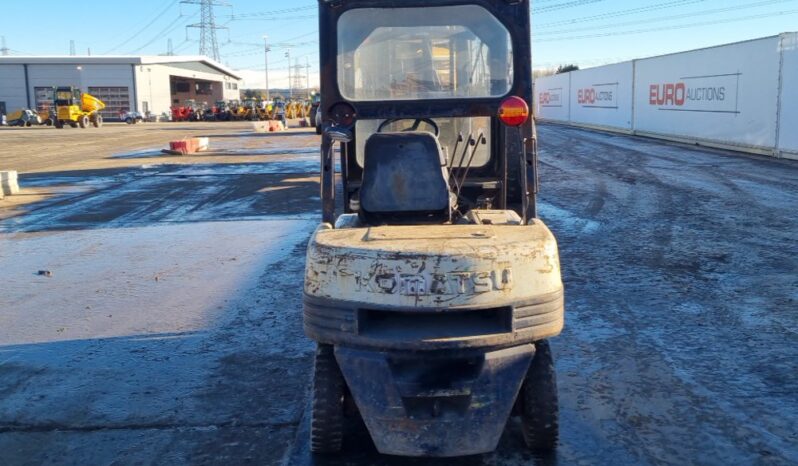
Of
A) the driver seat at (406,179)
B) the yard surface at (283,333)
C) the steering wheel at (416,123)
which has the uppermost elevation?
the steering wheel at (416,123)

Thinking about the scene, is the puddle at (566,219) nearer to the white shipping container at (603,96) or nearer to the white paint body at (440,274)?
the white paint body at (440,274)

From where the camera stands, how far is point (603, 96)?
119ft

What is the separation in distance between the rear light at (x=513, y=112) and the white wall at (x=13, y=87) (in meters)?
79.8

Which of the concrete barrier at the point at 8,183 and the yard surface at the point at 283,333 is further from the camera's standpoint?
the concrete barrier at the point at 8,183

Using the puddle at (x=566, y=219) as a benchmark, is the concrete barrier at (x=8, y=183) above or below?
above

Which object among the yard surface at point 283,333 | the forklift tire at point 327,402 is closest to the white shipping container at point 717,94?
the yard surface at point 283,333

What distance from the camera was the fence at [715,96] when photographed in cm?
1961

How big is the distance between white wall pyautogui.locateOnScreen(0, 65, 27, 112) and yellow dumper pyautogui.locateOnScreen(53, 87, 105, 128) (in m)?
19.6

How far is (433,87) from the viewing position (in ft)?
16.8

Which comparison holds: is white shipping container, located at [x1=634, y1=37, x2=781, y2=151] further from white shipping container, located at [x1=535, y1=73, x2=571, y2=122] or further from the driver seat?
the driver seat

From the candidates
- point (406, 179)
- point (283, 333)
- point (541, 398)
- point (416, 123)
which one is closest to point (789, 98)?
point (416, 123)

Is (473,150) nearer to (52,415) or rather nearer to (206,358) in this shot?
(206,358)

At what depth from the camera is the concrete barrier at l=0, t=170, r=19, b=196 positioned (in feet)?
49.9

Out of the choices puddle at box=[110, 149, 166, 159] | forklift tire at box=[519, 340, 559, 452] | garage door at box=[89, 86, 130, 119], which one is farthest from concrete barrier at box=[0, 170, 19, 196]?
garage door at box=[89, 86, 130, 119]
